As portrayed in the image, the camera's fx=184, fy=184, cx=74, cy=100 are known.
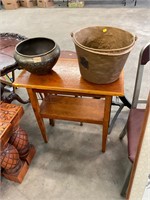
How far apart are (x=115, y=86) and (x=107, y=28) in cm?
35

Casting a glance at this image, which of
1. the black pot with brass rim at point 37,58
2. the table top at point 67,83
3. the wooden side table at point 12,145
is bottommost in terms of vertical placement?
the wooden side table at point 12,145

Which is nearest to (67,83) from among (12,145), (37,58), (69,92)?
(69,92)

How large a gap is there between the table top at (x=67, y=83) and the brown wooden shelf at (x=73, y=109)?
0.75 ft

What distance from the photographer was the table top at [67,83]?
104cm

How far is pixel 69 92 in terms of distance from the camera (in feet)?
3.84

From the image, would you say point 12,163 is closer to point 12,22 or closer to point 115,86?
point 115,86

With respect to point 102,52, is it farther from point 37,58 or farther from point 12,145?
point 12,145

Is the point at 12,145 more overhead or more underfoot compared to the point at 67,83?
more underfoot

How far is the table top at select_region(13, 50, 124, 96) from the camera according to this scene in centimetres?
104

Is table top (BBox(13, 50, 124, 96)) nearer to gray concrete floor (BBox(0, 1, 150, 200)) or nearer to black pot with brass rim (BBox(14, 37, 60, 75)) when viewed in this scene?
black pot with brass rim (BBox(14, 37, 60, 75))

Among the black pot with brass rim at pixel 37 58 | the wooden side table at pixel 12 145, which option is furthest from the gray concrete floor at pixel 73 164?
the black pot with brass rim at pixel 37 58

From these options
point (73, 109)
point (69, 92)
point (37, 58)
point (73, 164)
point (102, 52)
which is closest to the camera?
point (102, 52)

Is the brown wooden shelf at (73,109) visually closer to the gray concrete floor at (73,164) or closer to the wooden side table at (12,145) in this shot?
the wooden side table at (12,145)

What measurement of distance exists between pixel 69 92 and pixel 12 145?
53 centimetres
